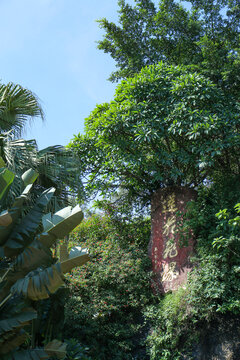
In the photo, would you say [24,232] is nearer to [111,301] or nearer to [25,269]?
[25,269]

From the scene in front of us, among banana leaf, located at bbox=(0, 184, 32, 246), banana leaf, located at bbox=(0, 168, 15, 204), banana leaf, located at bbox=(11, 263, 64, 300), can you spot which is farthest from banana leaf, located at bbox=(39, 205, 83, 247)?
banana leaf, located at bbox=(0, 168, 15, 204)

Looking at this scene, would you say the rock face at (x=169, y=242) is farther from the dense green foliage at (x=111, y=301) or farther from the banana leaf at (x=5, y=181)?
the banana leaf at (x=5, y=181)

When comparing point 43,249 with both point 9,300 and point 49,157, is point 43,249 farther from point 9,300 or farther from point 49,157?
point 49,157

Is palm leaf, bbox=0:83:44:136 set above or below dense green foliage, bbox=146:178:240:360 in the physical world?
above

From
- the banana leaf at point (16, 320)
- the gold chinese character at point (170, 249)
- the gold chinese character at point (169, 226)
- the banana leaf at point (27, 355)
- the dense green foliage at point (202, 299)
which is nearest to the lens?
the banana leaf at point (16, 320)

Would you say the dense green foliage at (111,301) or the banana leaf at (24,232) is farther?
the dense green foliage at (111,301)

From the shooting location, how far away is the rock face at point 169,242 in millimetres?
9109

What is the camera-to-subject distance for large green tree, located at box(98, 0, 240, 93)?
36.0ft

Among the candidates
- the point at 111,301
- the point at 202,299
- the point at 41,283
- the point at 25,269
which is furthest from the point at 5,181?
the point at 202,299

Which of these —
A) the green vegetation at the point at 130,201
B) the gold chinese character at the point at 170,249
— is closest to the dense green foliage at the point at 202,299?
the green vegetation at the point at 130,201

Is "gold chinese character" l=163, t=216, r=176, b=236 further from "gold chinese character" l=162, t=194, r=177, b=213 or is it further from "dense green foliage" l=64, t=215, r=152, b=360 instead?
"dense green foliage" l=64, t=215, r=152, b=360

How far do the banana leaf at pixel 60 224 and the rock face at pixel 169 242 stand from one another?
4188 mm

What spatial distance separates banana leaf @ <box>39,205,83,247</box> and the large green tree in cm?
705

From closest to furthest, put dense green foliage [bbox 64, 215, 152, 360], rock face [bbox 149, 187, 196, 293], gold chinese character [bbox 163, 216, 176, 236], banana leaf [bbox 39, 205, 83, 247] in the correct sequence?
banana leaf [bbox 39, 205, 83, 247] → dense green foliage [bbox 64, 215, 152, 360] → rock face [bbox 149, 187, 196, 293] → gold chinese character [bbox 163, 216, 176, 236]
